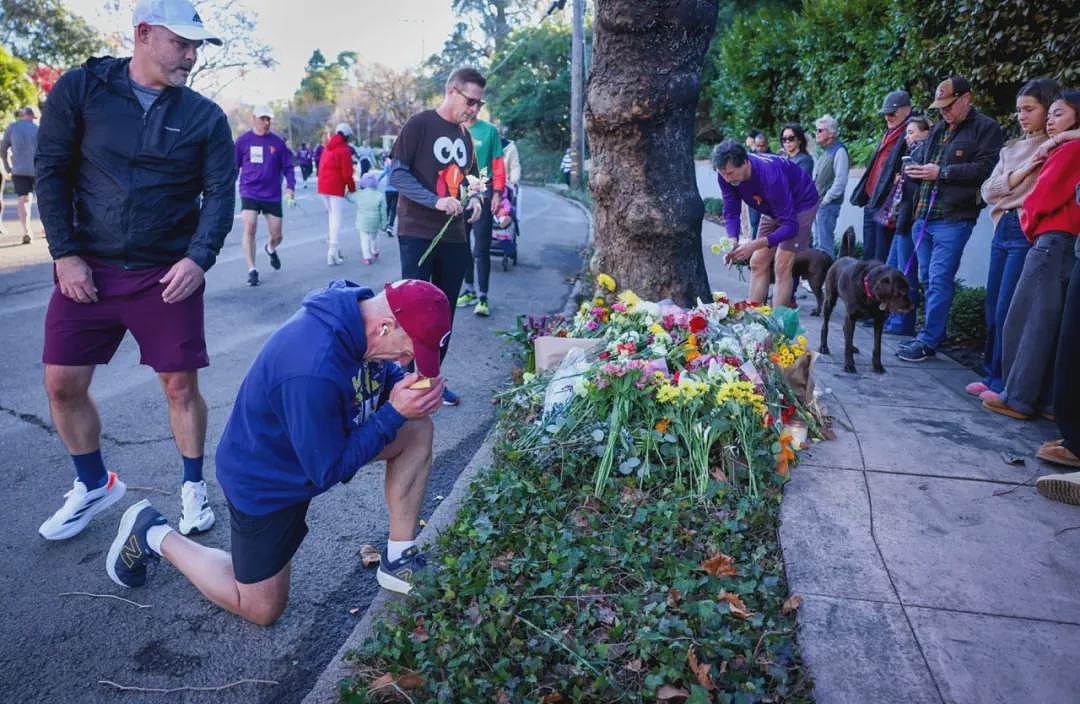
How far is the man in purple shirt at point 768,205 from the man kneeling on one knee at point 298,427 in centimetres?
381

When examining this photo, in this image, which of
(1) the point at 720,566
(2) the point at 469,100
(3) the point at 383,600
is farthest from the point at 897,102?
(3) the point at 383,600

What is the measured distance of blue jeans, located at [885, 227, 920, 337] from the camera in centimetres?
672

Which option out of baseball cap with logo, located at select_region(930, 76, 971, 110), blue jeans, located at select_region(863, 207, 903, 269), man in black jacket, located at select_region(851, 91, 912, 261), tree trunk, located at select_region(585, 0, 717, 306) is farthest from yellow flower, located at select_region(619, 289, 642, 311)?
blue jeans, located at select_region(863, 207, 903, 269)

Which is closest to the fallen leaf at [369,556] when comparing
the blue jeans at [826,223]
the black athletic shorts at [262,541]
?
the black athletic shorts at [262,541]

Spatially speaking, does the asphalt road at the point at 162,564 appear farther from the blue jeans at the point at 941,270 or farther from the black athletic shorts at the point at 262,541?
the blue jeans at the point at 941,270

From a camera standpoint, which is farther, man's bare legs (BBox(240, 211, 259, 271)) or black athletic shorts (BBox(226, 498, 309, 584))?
man's bare legs (BBox(240, 211, 259, 271))

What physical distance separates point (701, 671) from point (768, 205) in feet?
15.4

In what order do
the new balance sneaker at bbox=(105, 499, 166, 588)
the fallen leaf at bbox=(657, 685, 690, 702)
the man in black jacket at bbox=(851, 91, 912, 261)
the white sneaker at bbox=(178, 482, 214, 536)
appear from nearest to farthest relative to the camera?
1. the fallen leaf at bbox=(657, 685, 690, 702)
2. the new balance sneaker at bbox=(105, 499, 166, 588)
3. the white sneaker at bbox=(178, 482, 214, 536)
4. the man in black jacket at bbox=(851, 91, 912, 261)

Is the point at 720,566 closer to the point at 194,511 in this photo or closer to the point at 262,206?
the point at 194,511

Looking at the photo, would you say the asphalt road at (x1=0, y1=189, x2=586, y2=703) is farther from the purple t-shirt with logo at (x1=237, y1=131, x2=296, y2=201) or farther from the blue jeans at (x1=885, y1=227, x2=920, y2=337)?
the blue jeans at (x1=885, y1=227, x2=920, y2=337)

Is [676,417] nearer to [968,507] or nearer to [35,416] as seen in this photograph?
[968,507]

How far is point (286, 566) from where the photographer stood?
2.67 metres

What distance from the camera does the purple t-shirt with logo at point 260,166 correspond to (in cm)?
910

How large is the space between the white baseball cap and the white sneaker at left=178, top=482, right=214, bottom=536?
1.95 metres
